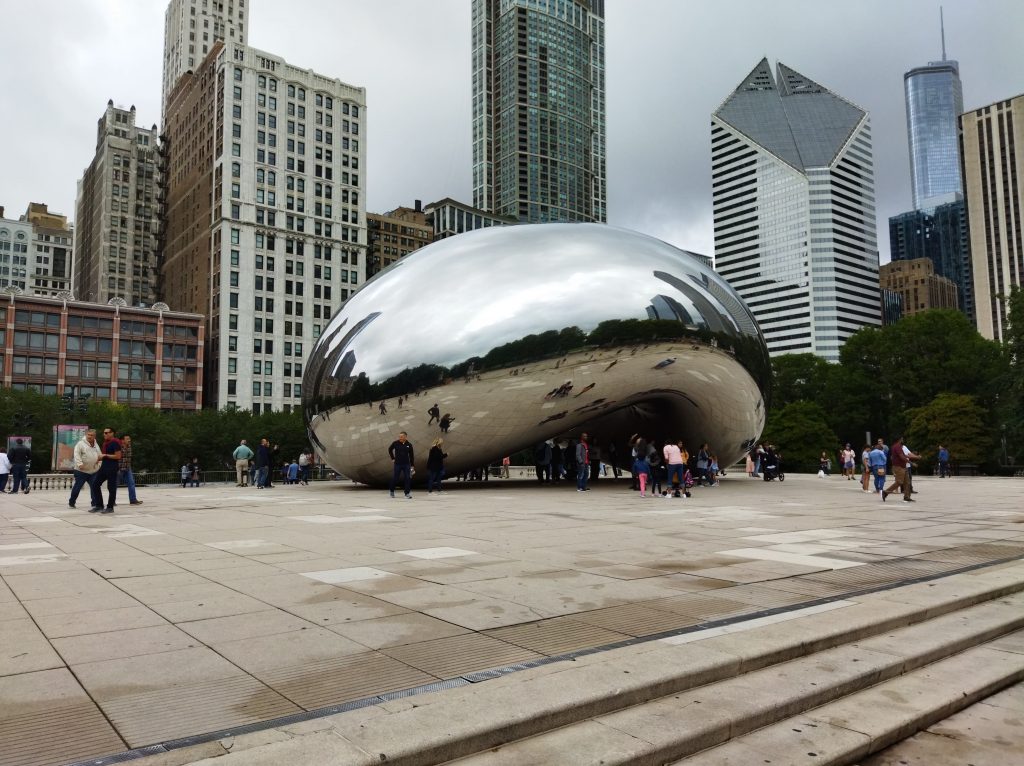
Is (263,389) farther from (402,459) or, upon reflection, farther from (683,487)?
(683,487)

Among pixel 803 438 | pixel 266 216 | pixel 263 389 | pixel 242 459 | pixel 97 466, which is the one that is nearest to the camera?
pixel 97 466

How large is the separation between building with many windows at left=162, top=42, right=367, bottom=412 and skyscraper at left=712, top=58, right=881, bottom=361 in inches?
4249

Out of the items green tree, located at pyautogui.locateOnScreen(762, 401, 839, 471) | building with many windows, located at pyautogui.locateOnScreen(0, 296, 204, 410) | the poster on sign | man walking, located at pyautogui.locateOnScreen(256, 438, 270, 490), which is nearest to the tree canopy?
green tree, located at pyautogui.locateOnScreen(762, 401, 839, 471)

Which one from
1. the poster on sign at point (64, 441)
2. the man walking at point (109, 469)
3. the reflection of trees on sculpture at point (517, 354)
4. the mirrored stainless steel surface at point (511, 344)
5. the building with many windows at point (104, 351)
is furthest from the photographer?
the building with many windows at point (104, 351)

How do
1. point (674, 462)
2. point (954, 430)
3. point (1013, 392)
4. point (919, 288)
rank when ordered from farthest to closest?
point (919, 288), point (954, 430), point (1013, 392), point (674, 462)

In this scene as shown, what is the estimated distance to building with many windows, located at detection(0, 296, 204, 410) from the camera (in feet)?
297

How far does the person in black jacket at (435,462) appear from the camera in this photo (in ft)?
58.6

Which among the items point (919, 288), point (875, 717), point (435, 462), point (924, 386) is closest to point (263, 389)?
point (924, 386)

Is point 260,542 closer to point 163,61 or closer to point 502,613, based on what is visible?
point 502,613

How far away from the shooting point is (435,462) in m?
18.0

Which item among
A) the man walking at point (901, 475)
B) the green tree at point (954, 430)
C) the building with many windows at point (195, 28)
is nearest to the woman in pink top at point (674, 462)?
the man walking at point (901, 475)

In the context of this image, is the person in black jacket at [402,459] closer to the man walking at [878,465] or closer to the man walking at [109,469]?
the man walking at [109,469]

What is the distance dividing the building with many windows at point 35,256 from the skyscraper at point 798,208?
159313mm

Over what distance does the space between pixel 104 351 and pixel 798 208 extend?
148 m
